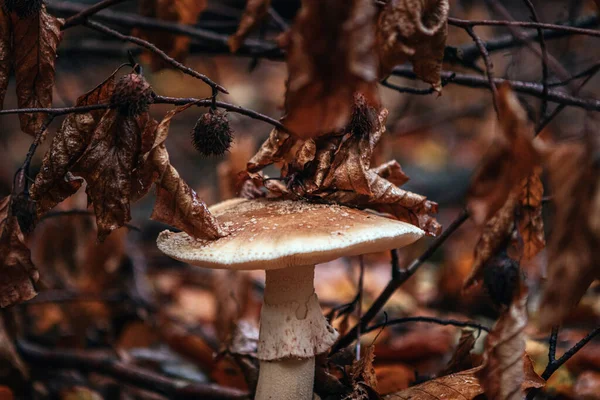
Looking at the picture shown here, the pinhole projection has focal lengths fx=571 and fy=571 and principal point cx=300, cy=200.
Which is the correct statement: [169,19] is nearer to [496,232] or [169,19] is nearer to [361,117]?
[361,117]

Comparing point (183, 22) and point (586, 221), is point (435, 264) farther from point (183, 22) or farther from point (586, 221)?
point (586, 221)

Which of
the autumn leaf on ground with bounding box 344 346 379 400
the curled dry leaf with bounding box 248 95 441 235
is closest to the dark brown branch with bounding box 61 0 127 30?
the curled dry leaf with bounding box 248 95 441 235

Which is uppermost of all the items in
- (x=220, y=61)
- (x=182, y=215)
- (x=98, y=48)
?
(x=220, y=61)

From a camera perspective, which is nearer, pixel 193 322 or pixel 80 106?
pixel 80 106

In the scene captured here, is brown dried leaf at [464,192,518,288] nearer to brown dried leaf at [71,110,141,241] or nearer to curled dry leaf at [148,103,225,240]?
curled dry leaf at [148,103,225,240]

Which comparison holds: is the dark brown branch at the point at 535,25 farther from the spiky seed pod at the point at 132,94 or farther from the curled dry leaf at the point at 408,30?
the spiky seed pod at the point at 132,94

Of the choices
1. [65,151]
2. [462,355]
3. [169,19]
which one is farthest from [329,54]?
[169,19]

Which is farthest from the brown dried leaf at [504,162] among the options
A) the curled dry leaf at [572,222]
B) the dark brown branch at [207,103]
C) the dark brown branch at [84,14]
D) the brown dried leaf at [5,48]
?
the brown dried leaf at [5,48]

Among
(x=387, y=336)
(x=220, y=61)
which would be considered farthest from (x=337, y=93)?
(x=220, y=61)
